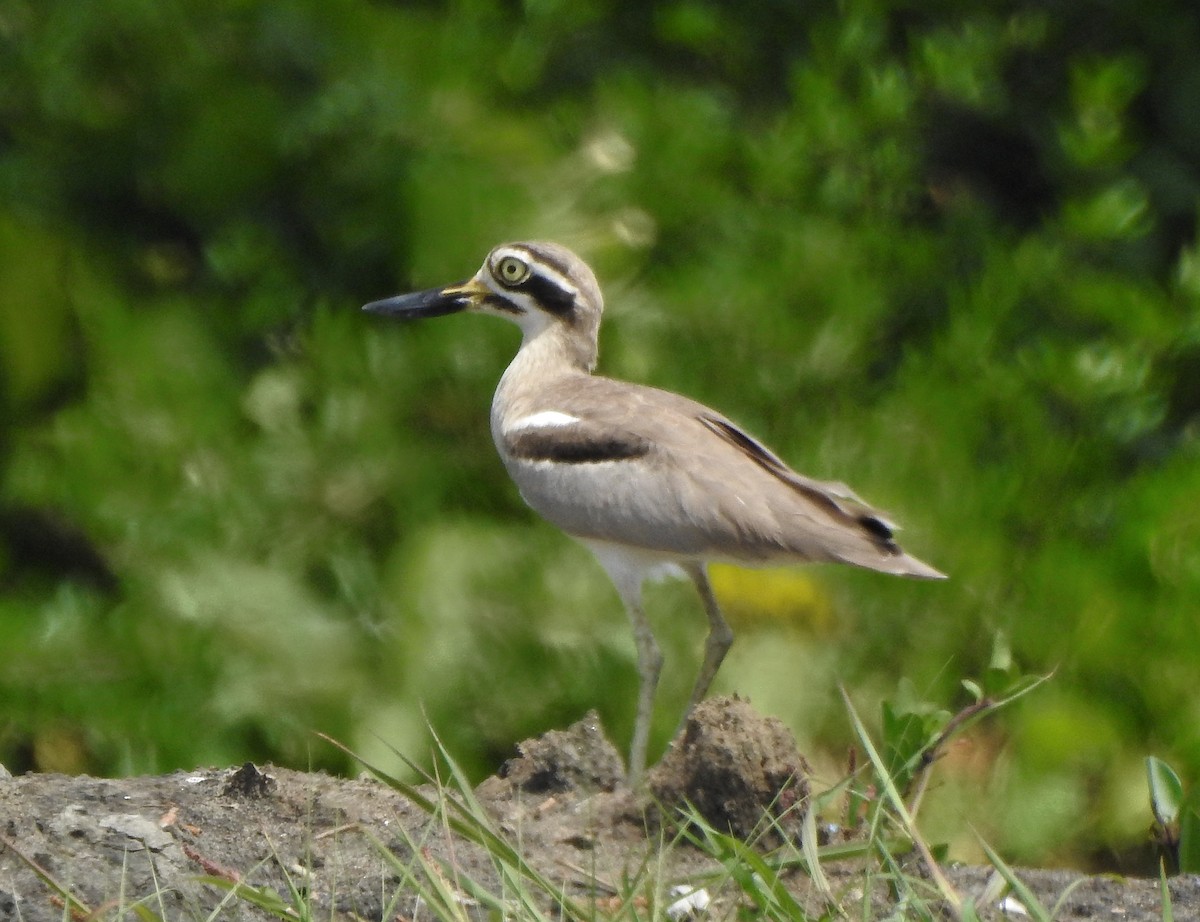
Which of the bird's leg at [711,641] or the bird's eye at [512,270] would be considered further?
the bird's eye at [512,270]

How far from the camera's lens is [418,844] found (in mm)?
Answer: 2748

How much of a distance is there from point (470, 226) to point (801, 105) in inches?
43.7

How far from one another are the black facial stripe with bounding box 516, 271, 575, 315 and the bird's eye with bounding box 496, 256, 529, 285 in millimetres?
15

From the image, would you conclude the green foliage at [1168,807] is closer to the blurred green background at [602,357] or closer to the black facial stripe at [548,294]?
the blurred green background at [602,357]

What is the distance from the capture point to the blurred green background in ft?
16.1

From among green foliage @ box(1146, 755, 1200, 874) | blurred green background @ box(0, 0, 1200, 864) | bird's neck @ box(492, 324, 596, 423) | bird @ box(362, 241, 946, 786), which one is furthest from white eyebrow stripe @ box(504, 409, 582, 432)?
green foliage @ box(1146, 755, 1200, 874)

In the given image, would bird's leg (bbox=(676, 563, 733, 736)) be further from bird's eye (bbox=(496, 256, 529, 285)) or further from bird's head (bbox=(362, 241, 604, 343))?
bird's eye (bbox=(496, 256, 529, 285))

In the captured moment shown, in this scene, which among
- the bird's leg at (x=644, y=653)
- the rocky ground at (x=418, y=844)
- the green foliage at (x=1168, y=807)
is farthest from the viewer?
the bird's leg at (x=644, y=653)

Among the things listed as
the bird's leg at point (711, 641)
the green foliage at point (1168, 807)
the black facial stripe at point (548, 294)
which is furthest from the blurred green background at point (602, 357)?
the green foliage at point (1168, 807)

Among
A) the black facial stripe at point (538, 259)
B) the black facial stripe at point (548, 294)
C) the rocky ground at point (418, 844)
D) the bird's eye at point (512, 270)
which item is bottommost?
the rocky ground at point (418, 844)

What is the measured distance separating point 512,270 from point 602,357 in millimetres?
947

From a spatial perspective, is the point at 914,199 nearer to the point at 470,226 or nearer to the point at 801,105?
the point at 801,105

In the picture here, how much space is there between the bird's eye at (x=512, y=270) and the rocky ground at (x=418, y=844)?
1.38 m

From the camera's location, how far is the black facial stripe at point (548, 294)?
435cm
